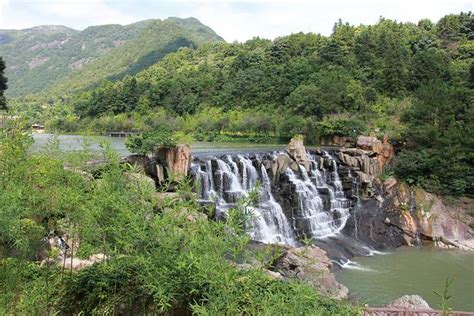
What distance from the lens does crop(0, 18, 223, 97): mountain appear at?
244 ft

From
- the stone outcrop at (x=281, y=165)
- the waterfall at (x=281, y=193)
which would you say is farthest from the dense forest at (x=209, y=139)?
the stone outcrop at (x=281, y=165)

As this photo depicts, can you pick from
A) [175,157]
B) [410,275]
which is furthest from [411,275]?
A: [175,157]

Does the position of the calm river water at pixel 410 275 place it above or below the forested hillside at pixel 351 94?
below

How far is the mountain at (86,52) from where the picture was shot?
74.4 metres

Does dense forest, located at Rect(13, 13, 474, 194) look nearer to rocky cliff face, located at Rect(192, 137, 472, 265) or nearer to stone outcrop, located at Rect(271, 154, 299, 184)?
rocky cliff face, located at Rect(192, 137, 472, 265)

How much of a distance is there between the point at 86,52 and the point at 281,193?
116417 mm

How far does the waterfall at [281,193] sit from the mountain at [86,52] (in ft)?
182

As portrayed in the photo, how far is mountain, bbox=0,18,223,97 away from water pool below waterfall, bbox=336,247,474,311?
2343 inches

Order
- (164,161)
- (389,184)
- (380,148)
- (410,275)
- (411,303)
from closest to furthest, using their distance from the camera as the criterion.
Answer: (411,303)
(410,275)
(164,161)
(389,184)
(380,148)

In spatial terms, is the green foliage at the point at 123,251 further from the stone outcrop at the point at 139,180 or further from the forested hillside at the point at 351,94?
the forested hillside at the point at 351,94

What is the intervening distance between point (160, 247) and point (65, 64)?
388ft

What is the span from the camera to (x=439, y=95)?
711 inches

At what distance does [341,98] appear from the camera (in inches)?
1029

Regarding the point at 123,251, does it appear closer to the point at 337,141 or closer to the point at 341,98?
the point at 337,141
